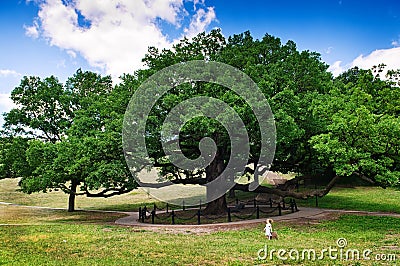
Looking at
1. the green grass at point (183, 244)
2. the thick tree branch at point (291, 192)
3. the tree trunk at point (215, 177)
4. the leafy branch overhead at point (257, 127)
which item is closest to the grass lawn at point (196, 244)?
Result: the green grass at point (183, 244)

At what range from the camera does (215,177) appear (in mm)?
21469

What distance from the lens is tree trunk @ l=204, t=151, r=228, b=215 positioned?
21.4m

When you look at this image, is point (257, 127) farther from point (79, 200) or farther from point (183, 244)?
point (79, 200)

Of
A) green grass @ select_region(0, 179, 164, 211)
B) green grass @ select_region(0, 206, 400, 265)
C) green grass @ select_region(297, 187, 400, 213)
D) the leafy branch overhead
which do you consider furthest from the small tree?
green grass @ select_region(297, 187, 400, 213)

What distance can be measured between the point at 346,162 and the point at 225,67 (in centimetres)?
772

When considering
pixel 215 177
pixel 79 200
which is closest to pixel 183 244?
pixel 215 177

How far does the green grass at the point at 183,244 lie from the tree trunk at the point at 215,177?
18.0 feet

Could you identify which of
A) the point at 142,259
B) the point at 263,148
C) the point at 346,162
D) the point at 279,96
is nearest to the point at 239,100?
the point at 279,96

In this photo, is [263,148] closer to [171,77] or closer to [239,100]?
[239,100]

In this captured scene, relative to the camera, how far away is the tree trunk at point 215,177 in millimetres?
21406

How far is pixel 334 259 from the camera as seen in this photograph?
31.5ft

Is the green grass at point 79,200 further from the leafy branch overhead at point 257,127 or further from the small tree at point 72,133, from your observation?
the leafy branch overhead at point 257,127

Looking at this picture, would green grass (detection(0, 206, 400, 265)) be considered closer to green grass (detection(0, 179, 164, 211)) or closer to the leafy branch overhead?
the leafy branch overhead

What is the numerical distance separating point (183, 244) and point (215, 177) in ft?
30.7
